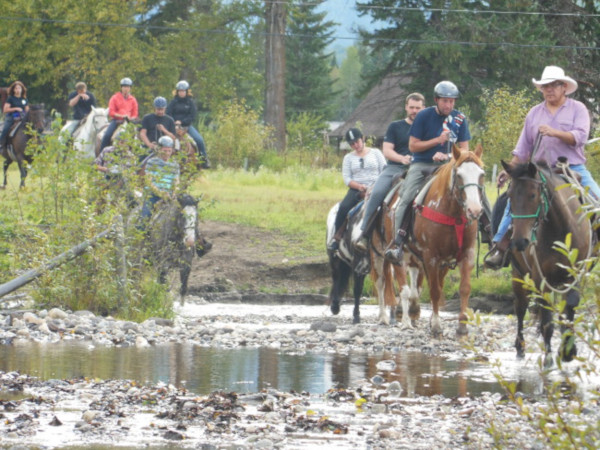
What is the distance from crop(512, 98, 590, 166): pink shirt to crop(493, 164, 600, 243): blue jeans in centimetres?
8

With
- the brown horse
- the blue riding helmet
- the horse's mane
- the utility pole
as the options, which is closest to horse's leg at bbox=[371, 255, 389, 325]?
the brown horse

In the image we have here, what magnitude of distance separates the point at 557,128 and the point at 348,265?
6979mm

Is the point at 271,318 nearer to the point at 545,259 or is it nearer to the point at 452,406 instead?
the point at 545,259

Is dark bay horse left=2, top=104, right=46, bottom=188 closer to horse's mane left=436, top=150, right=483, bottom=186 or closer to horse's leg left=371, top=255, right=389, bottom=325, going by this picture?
horse's leg left=371, top=255, right=389, bottom=325

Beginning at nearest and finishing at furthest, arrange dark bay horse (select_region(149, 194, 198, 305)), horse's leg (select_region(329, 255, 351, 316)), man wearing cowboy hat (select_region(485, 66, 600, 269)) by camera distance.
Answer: man wearing cowboy hat (select_region(485, 66, 600, 269)), dark bay horse (select_region(149, 194, 198, 305)), horse's leg (select_region(329, 255, 351, 316))

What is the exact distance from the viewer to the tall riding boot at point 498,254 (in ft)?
41.3

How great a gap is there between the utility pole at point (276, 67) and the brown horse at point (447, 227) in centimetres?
3493

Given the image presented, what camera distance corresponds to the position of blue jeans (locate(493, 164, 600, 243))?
38.9 ft

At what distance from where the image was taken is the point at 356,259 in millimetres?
17812

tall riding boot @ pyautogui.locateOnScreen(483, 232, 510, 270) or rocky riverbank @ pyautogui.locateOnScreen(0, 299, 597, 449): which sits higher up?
tall riding boot @ pyautogui.locateOnScreen(483, 232, 510, 270)

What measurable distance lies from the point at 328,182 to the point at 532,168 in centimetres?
2695

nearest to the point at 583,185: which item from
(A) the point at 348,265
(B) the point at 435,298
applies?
(B) the point at 435,298

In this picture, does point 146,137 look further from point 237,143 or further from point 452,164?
point 237,143

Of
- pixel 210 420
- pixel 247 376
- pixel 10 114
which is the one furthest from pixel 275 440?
pixel 10 114
